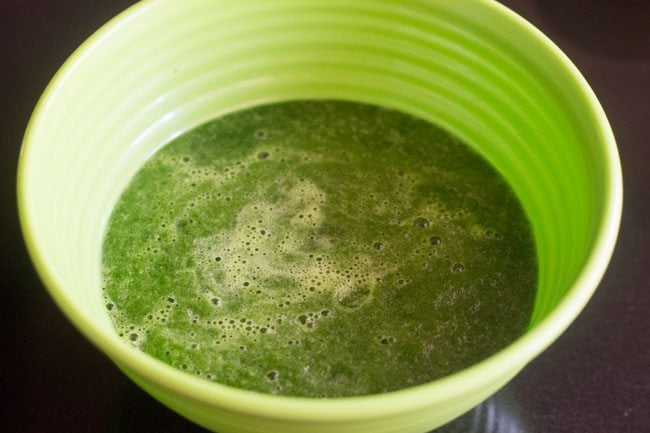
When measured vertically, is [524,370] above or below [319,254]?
below

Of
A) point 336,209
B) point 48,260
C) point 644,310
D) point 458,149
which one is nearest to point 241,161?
point 336,209

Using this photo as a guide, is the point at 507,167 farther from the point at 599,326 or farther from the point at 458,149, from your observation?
the point at 599,326

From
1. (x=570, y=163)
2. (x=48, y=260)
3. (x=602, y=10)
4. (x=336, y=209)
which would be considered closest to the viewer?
(x=48, y=260)
